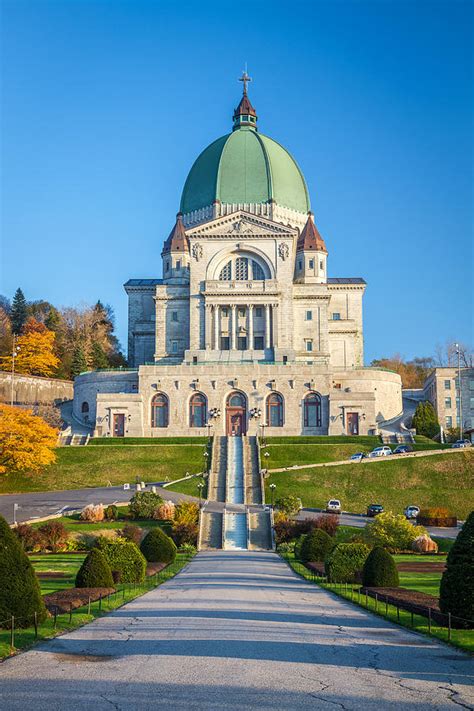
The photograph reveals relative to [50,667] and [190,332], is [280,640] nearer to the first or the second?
[50,667]

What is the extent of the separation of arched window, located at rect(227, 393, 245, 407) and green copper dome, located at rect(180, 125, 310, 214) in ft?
87.8

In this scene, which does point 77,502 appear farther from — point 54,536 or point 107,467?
point 54,536

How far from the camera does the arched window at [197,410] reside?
278 feet

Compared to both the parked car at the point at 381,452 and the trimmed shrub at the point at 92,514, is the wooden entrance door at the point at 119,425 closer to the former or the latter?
the parked car at the point at 381,452

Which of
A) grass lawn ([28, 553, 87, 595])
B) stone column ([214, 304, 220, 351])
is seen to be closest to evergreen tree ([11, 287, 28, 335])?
stone column ([214, 304, 220, 351])

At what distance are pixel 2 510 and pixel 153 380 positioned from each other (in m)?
30.7

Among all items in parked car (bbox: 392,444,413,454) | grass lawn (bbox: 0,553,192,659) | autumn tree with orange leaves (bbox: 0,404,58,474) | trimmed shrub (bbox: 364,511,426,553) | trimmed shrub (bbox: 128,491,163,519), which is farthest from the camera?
parked car (bbox: 392,444,413,454)

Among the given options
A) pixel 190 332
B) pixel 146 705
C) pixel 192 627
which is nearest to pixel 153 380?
pixel 190 332

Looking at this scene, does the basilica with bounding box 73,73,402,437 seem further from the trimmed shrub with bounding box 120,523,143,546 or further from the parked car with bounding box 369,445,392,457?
the trimmed shrub with bounding box 120,523,143,546

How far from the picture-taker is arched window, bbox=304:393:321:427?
84500mm

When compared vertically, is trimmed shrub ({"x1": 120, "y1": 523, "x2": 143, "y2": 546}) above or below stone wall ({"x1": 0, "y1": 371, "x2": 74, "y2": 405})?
below

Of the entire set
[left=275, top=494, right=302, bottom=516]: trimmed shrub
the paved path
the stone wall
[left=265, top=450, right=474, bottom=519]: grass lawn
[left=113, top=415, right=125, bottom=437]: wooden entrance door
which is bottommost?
the paved path

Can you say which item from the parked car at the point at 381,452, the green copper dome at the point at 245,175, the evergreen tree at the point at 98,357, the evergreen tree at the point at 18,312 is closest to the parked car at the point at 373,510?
the parked car at the point at 381,452

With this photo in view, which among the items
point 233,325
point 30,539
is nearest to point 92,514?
point 30,539
